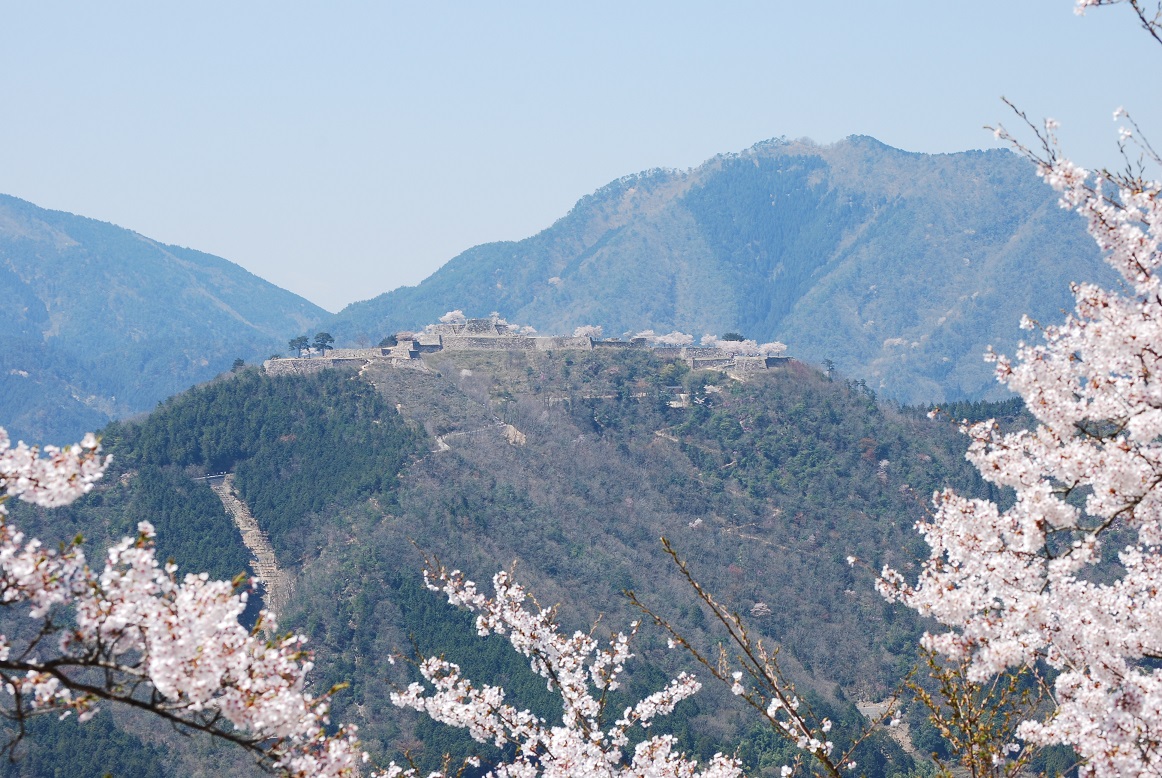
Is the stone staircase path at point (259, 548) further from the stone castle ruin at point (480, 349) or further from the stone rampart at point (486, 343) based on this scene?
the stone rampart at point (486, 343)

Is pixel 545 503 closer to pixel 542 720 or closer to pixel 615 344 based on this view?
pixel 615 344

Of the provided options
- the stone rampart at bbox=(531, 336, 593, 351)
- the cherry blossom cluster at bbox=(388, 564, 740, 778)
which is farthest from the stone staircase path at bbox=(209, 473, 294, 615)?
the cherry blossom cluster at bbox=(388, 564, 740, 778)

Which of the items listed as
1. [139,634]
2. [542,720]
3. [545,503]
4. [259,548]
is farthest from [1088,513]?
[545,503]

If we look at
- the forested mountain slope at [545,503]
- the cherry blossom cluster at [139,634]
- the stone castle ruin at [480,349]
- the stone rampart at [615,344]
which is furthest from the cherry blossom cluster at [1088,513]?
the stone rampart at [615,344]

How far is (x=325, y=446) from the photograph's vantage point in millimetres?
72125

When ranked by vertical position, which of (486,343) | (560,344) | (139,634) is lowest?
(139,634)

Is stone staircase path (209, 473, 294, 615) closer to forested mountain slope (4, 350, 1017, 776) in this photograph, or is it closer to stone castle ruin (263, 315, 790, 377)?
forested mountain slope (4, 350, 1017, 776)

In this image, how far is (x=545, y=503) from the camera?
247ft

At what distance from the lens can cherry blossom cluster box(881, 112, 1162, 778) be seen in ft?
23.2

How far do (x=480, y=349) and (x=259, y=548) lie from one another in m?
25.2

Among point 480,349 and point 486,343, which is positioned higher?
point 486,343

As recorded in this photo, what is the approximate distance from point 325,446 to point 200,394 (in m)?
8.60

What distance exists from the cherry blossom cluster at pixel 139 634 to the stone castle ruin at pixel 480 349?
73630 millimetres

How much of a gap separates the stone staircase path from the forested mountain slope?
75 cm
